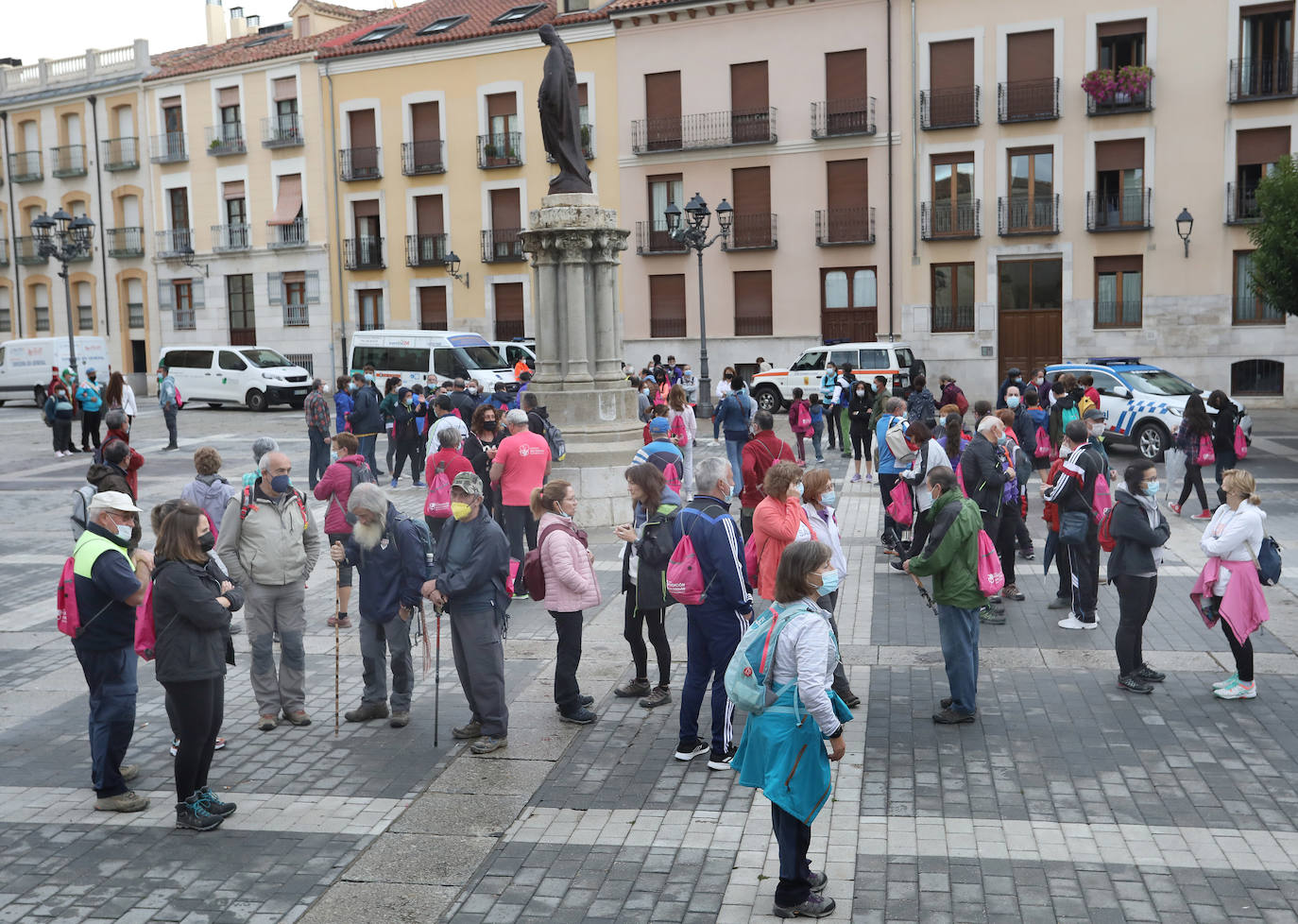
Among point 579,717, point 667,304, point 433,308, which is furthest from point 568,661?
point 433,308

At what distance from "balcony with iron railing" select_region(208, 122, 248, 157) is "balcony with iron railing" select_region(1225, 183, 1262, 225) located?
29613 millimetres

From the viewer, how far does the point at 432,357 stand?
3050 centimetres

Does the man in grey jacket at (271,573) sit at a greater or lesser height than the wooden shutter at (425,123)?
lesser

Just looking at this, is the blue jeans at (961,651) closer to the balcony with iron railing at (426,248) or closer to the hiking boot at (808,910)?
the hiking boot at (808,910)

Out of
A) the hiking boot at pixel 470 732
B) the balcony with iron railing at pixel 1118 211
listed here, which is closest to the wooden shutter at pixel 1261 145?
the balcony with iron railing at pixel 1118 211

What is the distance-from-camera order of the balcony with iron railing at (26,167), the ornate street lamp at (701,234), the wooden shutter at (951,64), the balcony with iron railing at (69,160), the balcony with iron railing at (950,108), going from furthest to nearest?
the balcony with iron railing at (26,167) < the balcony with iron railing at (69,160) < the wooden shutter at (951,64) < the balcony with iron railing at (950,108) < the ornate street lamp at (701,234)

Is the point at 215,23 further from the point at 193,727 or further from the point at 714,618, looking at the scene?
the point at 714,618

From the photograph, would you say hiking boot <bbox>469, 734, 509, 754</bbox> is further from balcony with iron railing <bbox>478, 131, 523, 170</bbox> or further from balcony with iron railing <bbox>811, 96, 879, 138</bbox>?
balcony with iron railing <bbox>478, 131, 523, 170</bbox>

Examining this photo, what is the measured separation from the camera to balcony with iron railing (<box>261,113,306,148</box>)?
3872cm

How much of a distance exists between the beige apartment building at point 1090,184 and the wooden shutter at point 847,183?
3.90ft

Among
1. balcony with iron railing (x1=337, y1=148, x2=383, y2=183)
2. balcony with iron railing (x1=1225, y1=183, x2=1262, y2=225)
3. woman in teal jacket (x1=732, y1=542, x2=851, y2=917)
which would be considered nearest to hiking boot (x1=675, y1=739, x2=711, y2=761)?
woman in teal jacket (x1=732, y1=542, x2=851, y2=917)

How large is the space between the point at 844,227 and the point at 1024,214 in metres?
4.71

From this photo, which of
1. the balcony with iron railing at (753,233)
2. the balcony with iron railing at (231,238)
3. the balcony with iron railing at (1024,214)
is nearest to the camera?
the balcony with iron railing at (1024,214)

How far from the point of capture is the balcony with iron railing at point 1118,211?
29.5 meters
